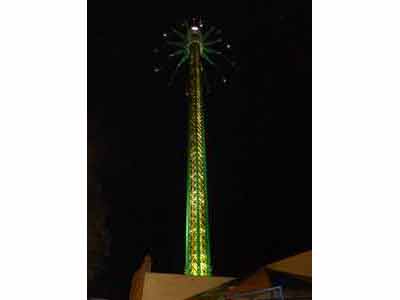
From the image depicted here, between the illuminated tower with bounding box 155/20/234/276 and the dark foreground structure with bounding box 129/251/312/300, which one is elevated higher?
the illuminated tower with bounding box 155/20/234/276

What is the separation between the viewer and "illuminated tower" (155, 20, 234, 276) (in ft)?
→ 9.52

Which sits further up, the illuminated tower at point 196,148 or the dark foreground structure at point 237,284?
the illuminated tower at point 196,148

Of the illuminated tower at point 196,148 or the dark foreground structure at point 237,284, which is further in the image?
the illuminated tower at point 196,148

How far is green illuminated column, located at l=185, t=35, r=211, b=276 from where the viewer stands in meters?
2.90

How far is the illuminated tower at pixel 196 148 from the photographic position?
9.52ft

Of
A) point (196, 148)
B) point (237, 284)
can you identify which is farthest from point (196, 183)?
point (237, 284)

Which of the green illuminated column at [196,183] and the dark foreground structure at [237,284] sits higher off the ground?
the green illuminated column at [196,183]

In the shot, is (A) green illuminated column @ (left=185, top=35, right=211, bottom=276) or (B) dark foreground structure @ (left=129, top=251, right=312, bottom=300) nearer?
(B) dark foreground structure @ (left=129, top=251, right=312, bottom=300)

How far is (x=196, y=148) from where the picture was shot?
2.94 meters

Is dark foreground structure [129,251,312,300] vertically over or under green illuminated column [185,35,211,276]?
under

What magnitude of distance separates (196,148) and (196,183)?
0.19 m
